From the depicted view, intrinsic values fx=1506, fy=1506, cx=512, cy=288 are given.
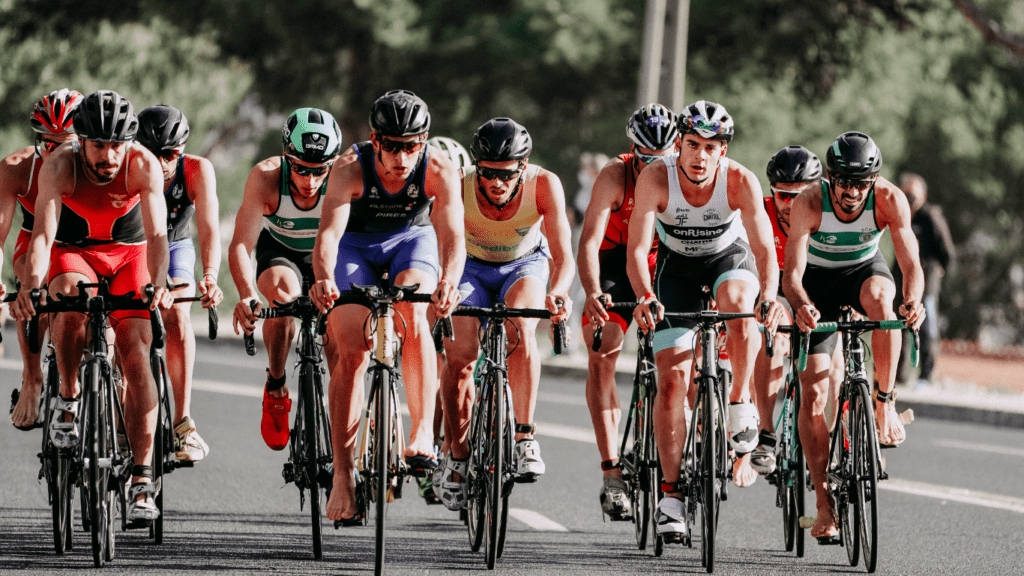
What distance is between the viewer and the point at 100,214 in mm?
7148

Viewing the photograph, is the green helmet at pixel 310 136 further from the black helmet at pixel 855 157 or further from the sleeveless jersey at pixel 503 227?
the black helmet at pixel 855 157

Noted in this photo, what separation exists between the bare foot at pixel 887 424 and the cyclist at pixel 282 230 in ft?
8.92

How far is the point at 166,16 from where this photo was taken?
921 inches

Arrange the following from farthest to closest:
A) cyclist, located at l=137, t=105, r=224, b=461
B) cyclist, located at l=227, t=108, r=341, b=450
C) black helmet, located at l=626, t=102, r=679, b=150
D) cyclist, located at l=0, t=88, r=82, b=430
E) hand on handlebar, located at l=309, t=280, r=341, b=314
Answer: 1. black helmet, located at l=626, t=102, r=679, b=150
2. cyclist, located at l=0, t=88, r=82, b=430
3. cyclist, located at l=137, t=105, r=224, b=461
4. cyclist, located at l=227, t=108, r=341, b=450
5. hand on handlebar, located at l=309, t=280, r=341, b=314

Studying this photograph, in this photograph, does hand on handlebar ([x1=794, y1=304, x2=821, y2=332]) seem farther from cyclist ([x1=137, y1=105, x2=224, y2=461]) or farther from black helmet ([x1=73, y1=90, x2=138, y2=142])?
black helmet ([x1=73, y1=90, x2=138, y2=142])

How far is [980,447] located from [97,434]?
26.3 ft

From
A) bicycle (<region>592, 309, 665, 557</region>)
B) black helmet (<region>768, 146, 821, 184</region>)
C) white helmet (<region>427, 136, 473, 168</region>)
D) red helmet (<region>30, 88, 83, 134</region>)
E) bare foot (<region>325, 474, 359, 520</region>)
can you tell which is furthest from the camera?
black helmet (<region>768, 146, 821, 184</region>)

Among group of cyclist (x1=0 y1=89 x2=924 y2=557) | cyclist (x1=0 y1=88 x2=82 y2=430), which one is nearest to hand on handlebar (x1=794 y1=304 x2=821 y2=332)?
group of cyclist (x1=0 y1=89 x2=924 y2=557)

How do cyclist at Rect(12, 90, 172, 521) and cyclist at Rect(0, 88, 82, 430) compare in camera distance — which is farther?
cyclist at Rect(0, 88, 82, 430)

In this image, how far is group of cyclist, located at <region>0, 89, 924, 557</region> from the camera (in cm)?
675

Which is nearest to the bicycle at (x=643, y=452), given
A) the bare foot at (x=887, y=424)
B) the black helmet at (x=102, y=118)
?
the bare foot at (x=887, y=424)

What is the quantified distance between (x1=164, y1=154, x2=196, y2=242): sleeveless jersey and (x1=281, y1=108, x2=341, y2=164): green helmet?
837 mm

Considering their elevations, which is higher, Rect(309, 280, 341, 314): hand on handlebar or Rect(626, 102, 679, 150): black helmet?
Rect(626, 102, 679, 150): black helmet

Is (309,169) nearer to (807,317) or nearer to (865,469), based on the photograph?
(807,317)
